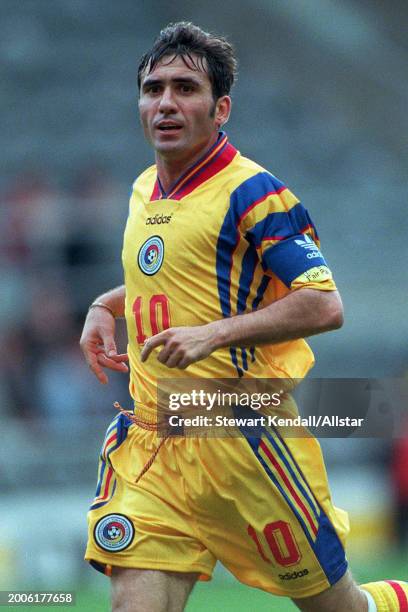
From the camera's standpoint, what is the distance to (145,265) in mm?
4641

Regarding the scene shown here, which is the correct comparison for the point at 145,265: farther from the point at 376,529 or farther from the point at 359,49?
the point at 359,49

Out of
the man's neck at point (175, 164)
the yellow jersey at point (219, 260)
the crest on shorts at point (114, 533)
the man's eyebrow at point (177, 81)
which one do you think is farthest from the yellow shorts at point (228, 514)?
the man's eyebrow at point (177, 81)

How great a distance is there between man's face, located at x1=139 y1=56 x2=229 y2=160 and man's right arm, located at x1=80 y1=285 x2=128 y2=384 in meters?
0.76

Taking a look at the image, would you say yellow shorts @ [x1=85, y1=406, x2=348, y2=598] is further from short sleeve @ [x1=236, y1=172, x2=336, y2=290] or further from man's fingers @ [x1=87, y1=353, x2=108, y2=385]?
short sleeve @ [x1=236, y1=172, x2=336, y2=290]

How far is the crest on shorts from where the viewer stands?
4.50 metres

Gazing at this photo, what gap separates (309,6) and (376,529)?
270 inches

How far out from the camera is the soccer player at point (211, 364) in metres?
4.45

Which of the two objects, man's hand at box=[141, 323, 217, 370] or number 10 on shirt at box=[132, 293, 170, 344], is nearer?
man's hand at box=[141, 323, 217, 370]

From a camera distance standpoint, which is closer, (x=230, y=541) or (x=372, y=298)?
(x=230, y=541)

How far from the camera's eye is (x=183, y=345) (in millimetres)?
4094

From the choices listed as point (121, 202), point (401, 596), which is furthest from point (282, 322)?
point (121, 202)

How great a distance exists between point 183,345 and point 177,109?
0.98 metres

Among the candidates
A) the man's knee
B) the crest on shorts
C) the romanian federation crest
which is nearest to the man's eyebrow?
the romanian federation crest

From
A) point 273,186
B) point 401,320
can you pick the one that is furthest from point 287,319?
point 401,320
